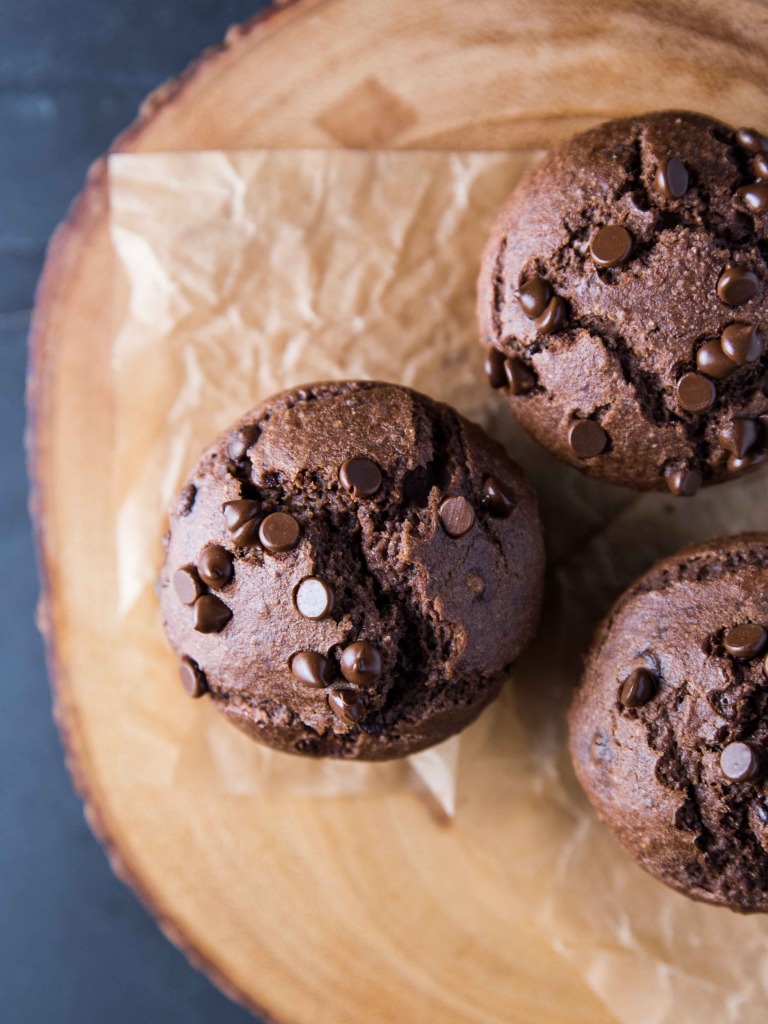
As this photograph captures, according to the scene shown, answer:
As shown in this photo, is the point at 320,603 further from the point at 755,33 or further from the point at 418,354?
the point at 755,33

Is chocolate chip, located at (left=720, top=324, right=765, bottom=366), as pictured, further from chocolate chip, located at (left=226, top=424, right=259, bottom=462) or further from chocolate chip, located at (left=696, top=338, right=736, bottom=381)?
chocolate chip, located at (left=226, top=424, right=259, bottom=462)

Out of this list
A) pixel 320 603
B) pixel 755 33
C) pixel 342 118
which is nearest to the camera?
pixel 320 603

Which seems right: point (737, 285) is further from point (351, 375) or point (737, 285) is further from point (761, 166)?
point (351, 375)

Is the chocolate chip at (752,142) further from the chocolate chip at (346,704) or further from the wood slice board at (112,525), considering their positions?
the chocolate chip at (346,704)

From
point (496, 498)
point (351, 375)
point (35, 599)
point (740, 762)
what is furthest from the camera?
point (35, 599)

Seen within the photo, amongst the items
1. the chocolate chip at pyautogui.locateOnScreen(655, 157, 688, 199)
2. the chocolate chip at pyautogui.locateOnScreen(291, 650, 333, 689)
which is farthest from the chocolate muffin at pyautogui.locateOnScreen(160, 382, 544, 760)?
the chocolate chip at pyautogui.locateOnScreen(655, 157, 688, 199)

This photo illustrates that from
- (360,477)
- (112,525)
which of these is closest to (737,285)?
(360,477)

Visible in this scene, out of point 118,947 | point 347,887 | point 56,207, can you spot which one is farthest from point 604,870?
point 56,207
